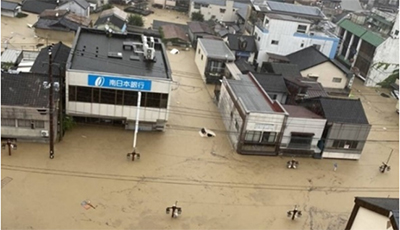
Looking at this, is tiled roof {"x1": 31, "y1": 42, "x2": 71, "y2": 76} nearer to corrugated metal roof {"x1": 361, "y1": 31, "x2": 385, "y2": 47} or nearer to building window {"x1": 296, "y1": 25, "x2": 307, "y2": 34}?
building window {"x1": 296, "y1": 25, "x2": 307, "y2": 34}

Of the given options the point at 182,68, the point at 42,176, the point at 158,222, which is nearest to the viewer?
the point at 158,222

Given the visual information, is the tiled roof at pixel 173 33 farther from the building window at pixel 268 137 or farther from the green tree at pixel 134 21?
the building window at pixel 268 137

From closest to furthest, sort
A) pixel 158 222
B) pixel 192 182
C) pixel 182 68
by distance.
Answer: pixel 158 222
pixel 192 182
pixel 182 68

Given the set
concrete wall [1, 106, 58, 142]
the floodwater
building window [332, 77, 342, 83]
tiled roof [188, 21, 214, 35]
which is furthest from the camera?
tiled roof [188, 21, 214, 35]

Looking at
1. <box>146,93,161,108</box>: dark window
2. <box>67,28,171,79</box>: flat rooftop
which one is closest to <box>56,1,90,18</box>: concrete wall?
<box>67,28,171,79</box>: flat rooftop

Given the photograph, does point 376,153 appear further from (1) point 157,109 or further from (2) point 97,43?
(2) point 97,43

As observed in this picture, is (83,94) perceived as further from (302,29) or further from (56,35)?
(302,29)

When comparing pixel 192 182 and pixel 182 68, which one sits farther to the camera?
pixel 182 68

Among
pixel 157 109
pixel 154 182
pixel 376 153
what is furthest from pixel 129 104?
pixel 376 153
